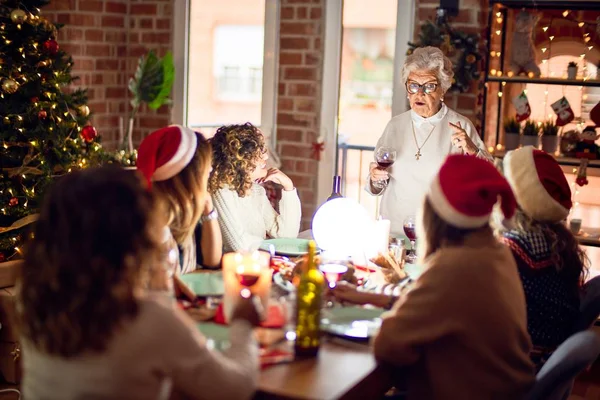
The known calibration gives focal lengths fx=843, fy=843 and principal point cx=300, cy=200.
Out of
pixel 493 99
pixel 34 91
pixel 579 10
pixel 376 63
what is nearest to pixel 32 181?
pixel 34 91

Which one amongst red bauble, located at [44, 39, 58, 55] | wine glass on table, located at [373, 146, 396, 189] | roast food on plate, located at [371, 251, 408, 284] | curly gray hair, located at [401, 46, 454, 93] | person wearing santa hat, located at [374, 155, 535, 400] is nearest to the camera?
person wearing santa hat, located at [374, 155, 535, 400]

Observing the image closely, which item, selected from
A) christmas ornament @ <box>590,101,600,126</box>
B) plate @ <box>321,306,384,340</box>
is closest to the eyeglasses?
christmas ornament @ <box>590,101,600,126</box>

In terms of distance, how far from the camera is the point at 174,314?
1575 mm

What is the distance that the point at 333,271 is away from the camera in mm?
2494

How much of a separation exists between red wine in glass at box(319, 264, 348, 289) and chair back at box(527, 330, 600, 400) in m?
0.65

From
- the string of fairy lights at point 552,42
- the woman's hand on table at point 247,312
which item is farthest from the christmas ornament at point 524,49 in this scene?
the woman's hand on table at point 247,312

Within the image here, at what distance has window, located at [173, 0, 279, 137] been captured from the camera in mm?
4910

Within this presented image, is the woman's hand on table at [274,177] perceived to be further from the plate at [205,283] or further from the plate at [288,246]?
the plate at [205,283]

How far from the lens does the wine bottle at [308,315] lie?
1.96 metres

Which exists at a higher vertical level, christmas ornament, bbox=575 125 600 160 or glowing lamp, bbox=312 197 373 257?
christmas ornament, bbox=575 125 600 160

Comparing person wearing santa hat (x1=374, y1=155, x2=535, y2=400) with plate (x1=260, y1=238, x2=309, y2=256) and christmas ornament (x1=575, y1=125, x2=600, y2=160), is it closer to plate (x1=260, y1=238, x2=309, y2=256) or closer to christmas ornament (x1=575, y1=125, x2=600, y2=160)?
plate (x1=260, y1=238, x2=309, y2=256)

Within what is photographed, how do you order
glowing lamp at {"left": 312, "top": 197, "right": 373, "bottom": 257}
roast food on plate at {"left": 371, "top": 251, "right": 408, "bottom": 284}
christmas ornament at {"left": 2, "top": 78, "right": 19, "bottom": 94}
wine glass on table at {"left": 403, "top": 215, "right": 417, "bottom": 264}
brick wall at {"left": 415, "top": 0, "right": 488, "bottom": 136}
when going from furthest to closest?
brick wall at {"left": 415, "top": 0, "right": 488, "bottom": 136}
christmas ornament at {"left": 2, "top": 78, "right": 19, "bottom": 94}
wine glass on table at {"left": 403, "top": 215, "right": 417, "bottom": 264}
glowing lamp at {"left": 312, "top": 197, "right": 373, "bottom": 257}
roast food on plate at {"left": 371, "top": 251, "right": 408, "bottom": 284}

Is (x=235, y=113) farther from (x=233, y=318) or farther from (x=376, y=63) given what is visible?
(x=233, y=318)

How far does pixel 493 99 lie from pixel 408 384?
9.06 feet
